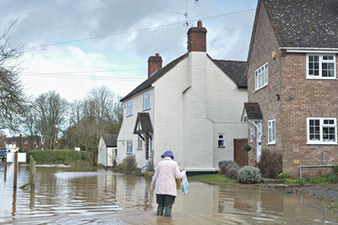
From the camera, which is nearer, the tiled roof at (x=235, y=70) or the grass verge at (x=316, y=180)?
the grass verge at (x=316, y=180)

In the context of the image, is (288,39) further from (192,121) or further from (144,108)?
(144,108)

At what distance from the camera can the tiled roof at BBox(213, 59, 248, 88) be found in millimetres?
31242

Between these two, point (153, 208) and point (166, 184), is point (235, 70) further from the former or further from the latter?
point (166, 184)

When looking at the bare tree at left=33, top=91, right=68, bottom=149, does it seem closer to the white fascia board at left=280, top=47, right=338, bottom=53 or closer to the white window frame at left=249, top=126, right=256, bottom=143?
the white window frame at left=249, top=126, right=256, bottom=143

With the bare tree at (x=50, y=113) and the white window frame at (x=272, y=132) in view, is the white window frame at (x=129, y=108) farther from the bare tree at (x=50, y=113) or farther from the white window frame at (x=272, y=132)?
the bare tree at (x=50, y=113)

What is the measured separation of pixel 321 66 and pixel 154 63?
63.6ft

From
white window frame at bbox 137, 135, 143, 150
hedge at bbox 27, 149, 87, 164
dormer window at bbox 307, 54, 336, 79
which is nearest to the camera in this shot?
dormer window at bbox 307, 54, 336, 79

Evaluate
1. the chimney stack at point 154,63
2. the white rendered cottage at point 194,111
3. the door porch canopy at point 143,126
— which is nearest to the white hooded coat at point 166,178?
the white rendered cottage at point 194,111

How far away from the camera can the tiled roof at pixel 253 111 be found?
2344cm

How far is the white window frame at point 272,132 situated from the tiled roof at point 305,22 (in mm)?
3974

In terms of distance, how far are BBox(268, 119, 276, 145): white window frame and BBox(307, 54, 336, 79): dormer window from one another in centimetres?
298

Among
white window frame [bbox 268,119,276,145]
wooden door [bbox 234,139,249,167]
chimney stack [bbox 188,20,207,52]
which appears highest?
chimney stack [bbox 188,20,207,52]

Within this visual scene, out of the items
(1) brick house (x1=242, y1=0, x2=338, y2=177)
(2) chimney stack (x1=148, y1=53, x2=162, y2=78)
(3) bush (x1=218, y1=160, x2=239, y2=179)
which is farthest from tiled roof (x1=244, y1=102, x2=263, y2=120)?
(2) chimney stack (x1=148, y1=53, x2=162, y2=78)

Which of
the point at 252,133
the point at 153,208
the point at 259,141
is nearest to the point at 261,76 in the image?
the point at 252,133
